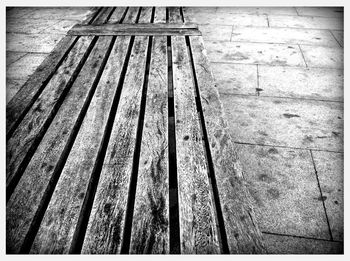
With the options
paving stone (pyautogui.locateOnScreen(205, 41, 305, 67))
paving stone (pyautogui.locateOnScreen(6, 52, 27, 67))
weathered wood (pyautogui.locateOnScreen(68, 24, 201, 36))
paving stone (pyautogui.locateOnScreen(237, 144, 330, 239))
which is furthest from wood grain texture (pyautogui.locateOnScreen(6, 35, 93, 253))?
paving stone (pyautogui.locateOnScreen(205, 41, 305, 67))

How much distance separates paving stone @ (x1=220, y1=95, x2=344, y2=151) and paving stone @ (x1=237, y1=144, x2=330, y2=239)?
0.45 feet

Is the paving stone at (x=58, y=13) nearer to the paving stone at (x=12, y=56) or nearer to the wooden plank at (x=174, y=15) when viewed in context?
the paving stone at (x=12, y=56)

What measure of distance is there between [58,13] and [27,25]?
2.65 ft

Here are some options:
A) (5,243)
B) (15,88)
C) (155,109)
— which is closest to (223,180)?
(155,109)

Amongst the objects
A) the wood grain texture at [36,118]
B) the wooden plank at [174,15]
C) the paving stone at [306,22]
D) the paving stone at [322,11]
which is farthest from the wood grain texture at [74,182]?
the paving stone at [322,11]

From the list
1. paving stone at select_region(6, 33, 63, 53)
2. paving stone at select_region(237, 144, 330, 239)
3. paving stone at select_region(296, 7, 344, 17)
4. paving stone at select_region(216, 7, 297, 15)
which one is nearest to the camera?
paving stone at select_region(237, 144, 330, 239)

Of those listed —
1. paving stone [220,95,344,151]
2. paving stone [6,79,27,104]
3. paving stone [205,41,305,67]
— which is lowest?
paving stone [220,95,344,151]

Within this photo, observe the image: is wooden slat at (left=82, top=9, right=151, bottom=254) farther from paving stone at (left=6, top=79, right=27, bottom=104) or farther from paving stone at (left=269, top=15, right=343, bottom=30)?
paving stone at (left=269, top=15, right=343, bottom=30)

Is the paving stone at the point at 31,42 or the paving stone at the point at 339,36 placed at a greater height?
the paving stone at the point at 31,42

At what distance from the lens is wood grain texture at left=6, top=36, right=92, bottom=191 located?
1.40m

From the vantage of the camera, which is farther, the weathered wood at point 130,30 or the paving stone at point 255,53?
the paving stone at point 255,53

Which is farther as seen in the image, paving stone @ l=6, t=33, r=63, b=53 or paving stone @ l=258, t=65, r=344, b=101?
paving stone @ l=6, t=33, r=63, b=53

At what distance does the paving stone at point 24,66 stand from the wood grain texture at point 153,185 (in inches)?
74.4

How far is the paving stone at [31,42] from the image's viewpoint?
3.47 metres
